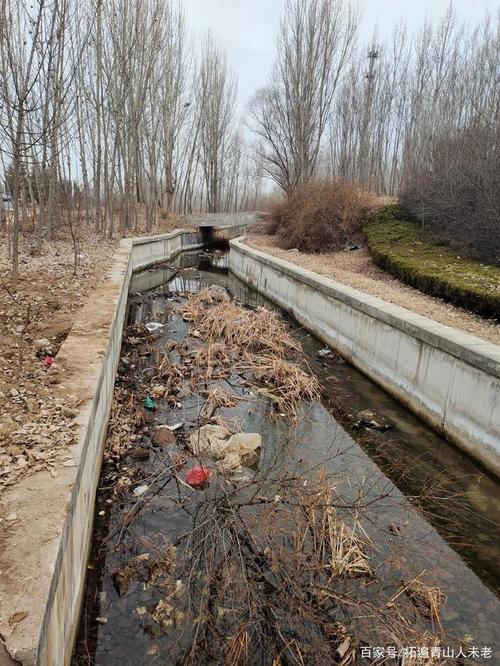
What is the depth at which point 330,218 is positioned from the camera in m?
15.8

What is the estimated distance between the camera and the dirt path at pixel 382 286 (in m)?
6.50

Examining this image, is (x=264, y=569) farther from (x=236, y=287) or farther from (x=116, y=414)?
(x=236, y=287)

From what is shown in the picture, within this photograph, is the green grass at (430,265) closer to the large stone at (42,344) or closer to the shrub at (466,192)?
the shrub at (466,192)

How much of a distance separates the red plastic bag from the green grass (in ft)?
16.1

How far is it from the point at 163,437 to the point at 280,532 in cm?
183

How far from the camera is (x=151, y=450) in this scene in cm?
462

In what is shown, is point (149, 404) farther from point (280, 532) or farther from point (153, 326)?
point (153, 326)

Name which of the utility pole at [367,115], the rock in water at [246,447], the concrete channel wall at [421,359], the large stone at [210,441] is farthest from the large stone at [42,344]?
the utility pole at [367,115]

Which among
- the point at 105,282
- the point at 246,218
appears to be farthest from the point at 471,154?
the point at 246,218

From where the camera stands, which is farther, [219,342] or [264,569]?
[219,342]

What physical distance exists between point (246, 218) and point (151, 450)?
2629 centimetres

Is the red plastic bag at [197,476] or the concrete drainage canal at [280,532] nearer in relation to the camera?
the concrete drainage canal at [280,532]

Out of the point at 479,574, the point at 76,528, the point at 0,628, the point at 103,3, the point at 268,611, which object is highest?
the point at 103,3

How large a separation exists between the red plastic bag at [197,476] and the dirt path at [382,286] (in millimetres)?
3932
